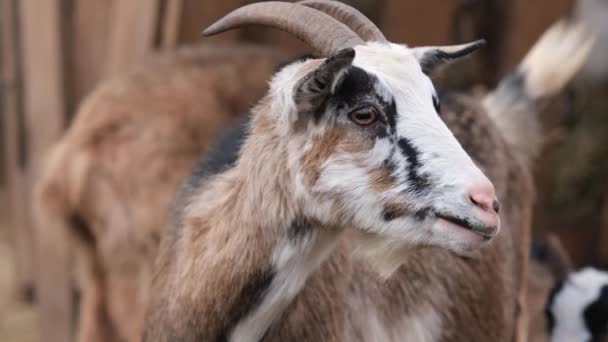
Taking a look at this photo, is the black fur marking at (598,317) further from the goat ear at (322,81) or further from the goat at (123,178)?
the goat ear at (322,81)

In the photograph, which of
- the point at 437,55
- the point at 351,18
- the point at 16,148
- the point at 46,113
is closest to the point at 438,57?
the point at 437,55

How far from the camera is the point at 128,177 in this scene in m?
4.48

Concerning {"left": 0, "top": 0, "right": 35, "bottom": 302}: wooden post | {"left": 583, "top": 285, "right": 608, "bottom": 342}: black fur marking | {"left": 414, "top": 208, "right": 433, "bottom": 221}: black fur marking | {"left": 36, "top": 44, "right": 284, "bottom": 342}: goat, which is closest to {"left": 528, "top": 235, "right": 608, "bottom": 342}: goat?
{"left": 583, "top": 285, "right": 608, "bottom": 342}: black fur marking

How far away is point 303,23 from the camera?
2537 mm

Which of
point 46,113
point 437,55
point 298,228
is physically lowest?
point 46,113

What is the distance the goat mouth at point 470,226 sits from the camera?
2281 mm

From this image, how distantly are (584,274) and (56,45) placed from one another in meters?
2.85

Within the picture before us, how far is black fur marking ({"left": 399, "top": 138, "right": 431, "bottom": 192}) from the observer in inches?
91.4

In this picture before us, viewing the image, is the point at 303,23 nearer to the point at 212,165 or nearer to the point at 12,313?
the point at 212,165

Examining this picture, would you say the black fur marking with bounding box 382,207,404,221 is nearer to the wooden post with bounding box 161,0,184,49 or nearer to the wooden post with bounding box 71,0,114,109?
the wooden post with bounding box 161,0,184,49

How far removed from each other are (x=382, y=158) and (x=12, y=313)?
14.6 ft

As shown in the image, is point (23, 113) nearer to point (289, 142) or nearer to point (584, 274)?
point (584, 274)

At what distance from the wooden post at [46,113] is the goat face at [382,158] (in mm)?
2823

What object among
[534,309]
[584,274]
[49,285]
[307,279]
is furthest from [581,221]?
[307,279]
